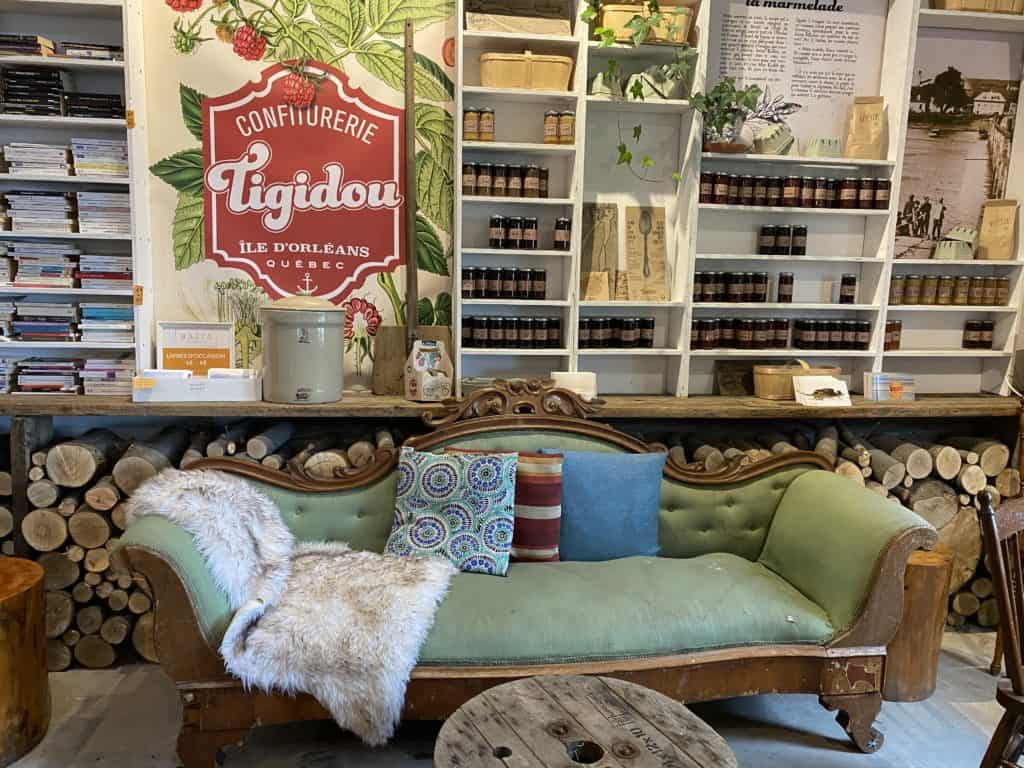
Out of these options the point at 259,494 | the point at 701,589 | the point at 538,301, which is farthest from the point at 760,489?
the point at 259,494

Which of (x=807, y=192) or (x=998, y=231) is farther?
(x=998, y=231)

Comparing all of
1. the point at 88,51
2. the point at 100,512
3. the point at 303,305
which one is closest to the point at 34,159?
the point at 88,51

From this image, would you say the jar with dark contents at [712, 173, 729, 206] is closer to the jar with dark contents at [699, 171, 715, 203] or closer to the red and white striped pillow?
the jar with dark contents at [699, 171, 715, 203]

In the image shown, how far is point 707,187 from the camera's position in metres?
3.22

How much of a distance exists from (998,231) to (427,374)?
8.37 ft

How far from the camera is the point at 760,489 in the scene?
9.59 feet

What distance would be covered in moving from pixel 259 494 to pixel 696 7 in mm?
2461

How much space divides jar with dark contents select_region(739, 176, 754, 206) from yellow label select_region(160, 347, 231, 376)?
2.15m

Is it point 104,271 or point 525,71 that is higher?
point 525,71

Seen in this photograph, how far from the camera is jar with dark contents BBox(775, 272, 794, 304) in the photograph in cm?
335

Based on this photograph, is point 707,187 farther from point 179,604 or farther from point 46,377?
point 46,377

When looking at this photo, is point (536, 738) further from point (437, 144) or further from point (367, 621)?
point (437, 144)

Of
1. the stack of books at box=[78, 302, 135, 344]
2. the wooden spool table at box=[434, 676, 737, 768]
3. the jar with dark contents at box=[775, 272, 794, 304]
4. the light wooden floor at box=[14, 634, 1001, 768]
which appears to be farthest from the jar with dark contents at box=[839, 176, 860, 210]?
the stack of books at box=[78, 302, 135, 344]

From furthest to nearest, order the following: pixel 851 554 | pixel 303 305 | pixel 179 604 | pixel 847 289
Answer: pixel 847 289 → pixel 303 305 → pixel 851 554 → pixel 179 604
